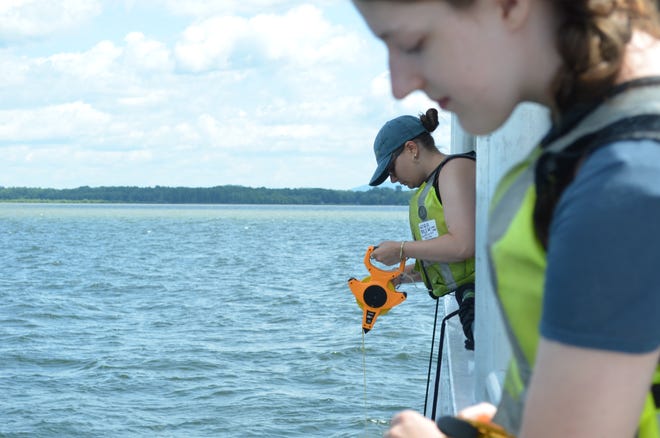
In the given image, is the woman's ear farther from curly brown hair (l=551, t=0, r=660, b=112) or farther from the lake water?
curly brown hair (l=551, t=0, r=660, b=112)

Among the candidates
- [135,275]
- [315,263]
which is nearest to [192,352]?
[135,275]

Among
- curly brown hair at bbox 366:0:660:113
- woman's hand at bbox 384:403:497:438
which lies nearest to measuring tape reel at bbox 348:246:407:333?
woman's hand at bbox 384:403:497:438

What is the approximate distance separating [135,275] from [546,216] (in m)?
28.1

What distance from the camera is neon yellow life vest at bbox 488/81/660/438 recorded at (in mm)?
902

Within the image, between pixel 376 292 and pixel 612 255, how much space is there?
162 inches

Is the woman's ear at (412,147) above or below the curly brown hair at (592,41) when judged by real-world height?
above

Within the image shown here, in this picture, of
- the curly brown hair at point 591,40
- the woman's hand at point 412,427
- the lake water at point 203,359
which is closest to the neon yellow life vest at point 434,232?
the lake water at point 203,359

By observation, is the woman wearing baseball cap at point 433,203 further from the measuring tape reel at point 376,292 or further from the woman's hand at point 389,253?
the measuring tape reel at point 376,292

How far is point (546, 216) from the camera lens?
948 millimetres

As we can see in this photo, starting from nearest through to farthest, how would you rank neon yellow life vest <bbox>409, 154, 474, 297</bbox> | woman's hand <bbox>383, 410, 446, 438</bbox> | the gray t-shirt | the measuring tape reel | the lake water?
the gray t-shirt → woman's hand <bbox>383, 410, 446, 438</bbox> → neon yellow life vest <bbox>409, 154, 474, 297</bbox> → the measuring tape reel → the lake water

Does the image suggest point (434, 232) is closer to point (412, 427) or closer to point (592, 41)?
point (412, 427)

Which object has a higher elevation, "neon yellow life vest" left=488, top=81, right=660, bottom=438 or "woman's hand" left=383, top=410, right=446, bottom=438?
"neon yellow life vest" left=488, top=81, right=660, bottom=438

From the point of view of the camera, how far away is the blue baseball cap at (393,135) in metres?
4.04

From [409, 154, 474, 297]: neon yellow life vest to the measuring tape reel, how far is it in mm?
419
